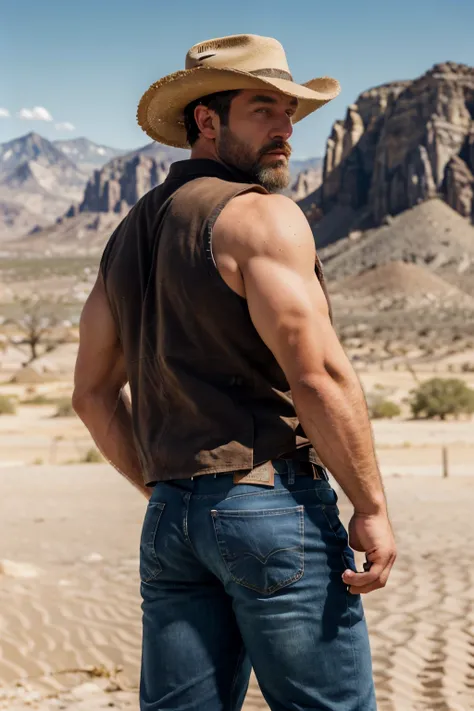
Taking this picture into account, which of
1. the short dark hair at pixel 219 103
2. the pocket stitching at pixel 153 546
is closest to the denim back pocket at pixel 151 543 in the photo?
the pocket stitching at pixel 153 546

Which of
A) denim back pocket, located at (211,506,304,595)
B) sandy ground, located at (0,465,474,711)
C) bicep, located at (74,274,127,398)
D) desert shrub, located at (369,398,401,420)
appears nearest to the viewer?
denim back pocket, located at (211,506,304,595)

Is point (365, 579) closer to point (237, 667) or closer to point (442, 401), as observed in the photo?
point (237, 667)

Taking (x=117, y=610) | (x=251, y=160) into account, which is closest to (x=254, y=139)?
(x=251, y=160)

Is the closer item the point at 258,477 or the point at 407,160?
the point at 258,477

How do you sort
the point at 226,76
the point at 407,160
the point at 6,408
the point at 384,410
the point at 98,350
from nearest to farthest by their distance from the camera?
the point at 226,76
the point at 98,350
the point at 384,410
the point at 6,408
the point at 407,160

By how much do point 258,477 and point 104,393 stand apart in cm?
74

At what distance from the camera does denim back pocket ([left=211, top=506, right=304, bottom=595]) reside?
2.22 m

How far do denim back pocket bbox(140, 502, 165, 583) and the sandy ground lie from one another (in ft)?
8.41

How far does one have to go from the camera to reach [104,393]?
2.86 metres

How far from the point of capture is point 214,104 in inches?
102

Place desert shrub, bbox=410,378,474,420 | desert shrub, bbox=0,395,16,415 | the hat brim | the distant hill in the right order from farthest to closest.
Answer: the distant hill
desert shrub, bbox=0,395,16,415
desert shrub, bbox=410,378,474,420
the hat brim

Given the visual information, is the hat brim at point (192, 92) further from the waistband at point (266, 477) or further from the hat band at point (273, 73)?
the waistband at point (266, 477)

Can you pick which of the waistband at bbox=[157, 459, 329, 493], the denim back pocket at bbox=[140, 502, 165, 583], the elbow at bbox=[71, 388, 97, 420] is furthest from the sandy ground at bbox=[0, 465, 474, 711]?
the waistband at bbox=[157, 459, 329, 493]

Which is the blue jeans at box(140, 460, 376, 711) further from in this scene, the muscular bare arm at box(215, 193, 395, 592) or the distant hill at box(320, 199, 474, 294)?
the distant hill at box(320, 199, 474, 294)
